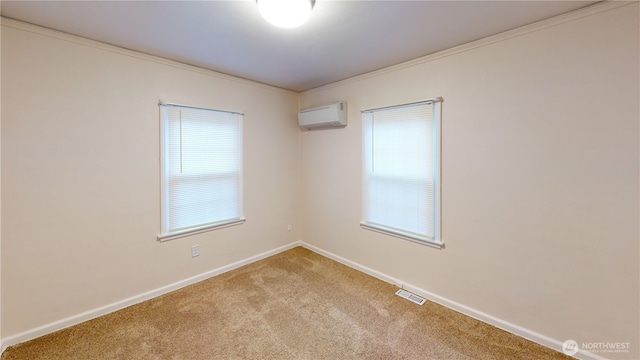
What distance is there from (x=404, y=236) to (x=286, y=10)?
2.27 meters

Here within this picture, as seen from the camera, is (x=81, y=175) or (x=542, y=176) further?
(x=81, y=175)

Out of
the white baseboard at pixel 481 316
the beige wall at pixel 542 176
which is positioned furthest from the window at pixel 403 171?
the white baseboard at pixel 481 316

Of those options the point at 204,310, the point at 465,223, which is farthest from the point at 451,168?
the point at 204,310

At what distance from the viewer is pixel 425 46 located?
2.19 meters

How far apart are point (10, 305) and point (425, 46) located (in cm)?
386

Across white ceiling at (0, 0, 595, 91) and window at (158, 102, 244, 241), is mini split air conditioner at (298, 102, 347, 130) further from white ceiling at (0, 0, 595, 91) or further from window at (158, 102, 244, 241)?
window at (158, 102, 244, 241)

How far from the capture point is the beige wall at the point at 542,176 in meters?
1.57

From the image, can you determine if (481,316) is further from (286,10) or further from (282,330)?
(286,10)

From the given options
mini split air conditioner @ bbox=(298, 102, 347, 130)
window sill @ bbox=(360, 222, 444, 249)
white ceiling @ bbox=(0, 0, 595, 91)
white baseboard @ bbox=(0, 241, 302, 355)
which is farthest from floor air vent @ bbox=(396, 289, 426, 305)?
white ceiling @ bbox=(0, 0, 595, 91)

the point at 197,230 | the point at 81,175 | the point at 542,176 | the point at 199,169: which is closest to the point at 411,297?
the point at 542,176

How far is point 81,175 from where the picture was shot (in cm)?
207

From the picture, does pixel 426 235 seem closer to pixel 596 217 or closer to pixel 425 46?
pixel 596 217

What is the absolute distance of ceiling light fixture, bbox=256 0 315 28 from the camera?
1452 millimetres

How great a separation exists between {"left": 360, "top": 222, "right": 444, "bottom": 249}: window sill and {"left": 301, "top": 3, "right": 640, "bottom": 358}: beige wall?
67 millimetres
